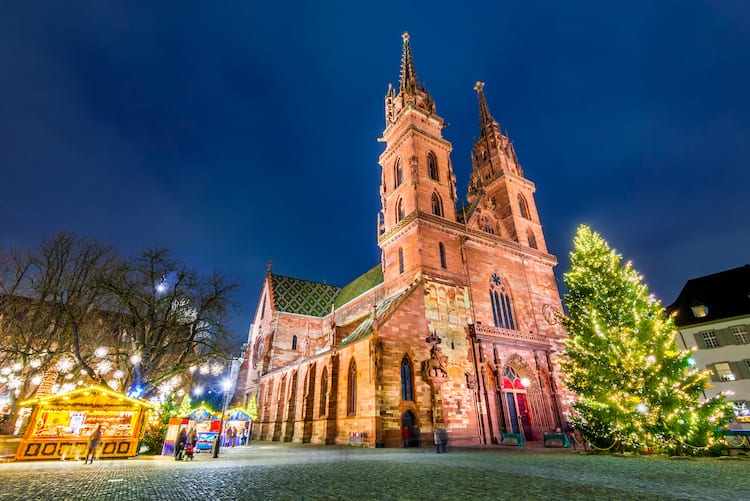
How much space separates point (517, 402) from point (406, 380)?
329 inches

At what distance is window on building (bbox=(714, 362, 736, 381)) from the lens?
26.5m

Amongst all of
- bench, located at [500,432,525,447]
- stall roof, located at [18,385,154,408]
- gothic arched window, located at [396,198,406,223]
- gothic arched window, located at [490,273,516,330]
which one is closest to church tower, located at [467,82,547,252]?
gothic arched window, located at [490,273,516,330]

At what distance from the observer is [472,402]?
2034 centimetres

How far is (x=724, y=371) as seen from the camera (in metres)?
27.1

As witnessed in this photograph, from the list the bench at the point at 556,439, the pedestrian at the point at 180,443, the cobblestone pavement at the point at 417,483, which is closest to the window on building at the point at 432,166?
the bench at the point at 556,439

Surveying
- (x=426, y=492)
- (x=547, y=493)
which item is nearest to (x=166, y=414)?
(x=426, y=492)

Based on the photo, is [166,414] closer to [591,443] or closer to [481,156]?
[591,443]

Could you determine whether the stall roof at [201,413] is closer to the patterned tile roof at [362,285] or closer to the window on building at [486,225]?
the patterned tile roof at [362,285]

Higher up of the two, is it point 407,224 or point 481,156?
point 481,156

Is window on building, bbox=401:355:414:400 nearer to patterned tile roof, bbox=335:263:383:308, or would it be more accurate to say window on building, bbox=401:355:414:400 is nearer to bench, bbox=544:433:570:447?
bench, bbox=544:433:570:447

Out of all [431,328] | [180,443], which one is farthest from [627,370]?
[180,443]

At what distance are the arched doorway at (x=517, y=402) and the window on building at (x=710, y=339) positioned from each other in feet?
62.4

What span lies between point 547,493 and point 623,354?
10.1 metres

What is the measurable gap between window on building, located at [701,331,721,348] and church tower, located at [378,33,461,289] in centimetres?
2303
